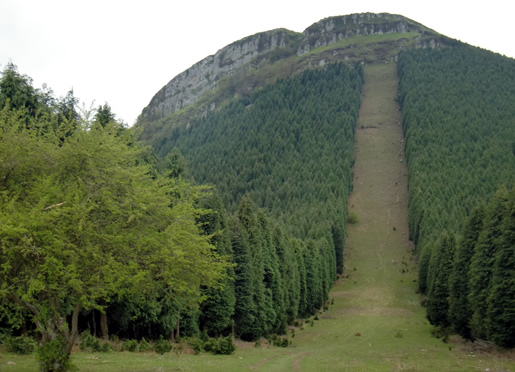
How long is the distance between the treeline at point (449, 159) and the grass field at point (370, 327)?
18.2 ft

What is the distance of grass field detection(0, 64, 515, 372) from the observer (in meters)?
26.8

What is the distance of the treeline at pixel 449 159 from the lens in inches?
2567

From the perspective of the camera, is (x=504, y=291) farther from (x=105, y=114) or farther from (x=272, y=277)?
(x=105, y=114)

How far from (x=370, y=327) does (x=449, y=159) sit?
336ft

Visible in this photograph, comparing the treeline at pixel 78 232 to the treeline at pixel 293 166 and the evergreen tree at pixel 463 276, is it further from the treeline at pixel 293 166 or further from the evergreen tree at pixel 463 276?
the treeline at pixel 293 166

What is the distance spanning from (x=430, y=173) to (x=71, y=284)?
13154 centimetres

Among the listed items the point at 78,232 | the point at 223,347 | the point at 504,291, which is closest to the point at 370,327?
the point at 504,291

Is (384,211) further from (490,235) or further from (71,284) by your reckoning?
(71,284)

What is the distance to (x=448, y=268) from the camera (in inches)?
2142

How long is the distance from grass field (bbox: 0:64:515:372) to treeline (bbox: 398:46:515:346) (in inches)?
219

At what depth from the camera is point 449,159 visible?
144 meters

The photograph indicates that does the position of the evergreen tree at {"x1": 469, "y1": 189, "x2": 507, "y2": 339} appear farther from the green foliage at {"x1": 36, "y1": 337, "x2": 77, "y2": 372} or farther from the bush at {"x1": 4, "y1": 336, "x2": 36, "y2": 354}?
the bush at {"x1": 4, "y1": 336, "x2": 36, "y2": 354}

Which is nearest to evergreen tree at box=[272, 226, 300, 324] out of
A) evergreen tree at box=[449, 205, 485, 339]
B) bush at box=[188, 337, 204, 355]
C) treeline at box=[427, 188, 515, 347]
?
treeline at box=[427, 188, 515, 347]

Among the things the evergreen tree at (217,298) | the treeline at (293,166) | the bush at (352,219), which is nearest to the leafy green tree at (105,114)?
the evergreen tree at (217,298)
